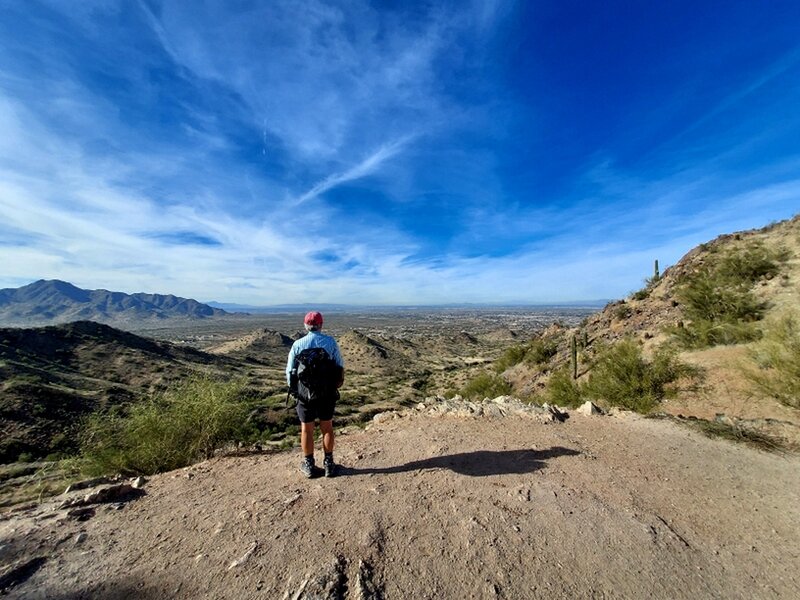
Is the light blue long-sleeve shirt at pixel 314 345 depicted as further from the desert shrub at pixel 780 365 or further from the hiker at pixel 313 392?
the desert shrub at pixel 780 365

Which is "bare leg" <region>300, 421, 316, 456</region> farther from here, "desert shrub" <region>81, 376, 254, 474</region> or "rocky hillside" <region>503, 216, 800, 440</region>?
"rocky hillside" <region>503, 216, 800, 440</region>

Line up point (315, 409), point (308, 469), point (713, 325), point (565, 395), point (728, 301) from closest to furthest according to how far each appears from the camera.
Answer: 1. point (308, 469)
2. point (315, 409)
3. point (565, 395)
4. point (713, 325)
5. point (728, 301)

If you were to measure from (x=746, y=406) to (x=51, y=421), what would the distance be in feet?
108

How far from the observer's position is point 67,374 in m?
36.0

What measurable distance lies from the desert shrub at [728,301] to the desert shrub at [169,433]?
39.8 ft

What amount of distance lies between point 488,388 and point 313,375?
15921 mm

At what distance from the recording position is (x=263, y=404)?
90.3 ft

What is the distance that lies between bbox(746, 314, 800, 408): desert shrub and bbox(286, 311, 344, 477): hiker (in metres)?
7.62

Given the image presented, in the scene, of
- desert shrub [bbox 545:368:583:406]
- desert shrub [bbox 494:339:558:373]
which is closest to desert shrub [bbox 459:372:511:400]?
desert shrub [bbox 494:339:558:373]

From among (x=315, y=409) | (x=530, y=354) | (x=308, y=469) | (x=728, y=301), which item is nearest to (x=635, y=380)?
(x=728, y=301)

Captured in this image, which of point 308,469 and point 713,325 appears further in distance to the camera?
point 713,325

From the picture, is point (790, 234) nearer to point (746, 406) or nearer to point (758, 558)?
point (746, 406)

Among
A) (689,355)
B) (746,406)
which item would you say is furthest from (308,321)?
(689,355)

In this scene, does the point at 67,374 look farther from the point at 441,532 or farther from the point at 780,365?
the point at 780,365
